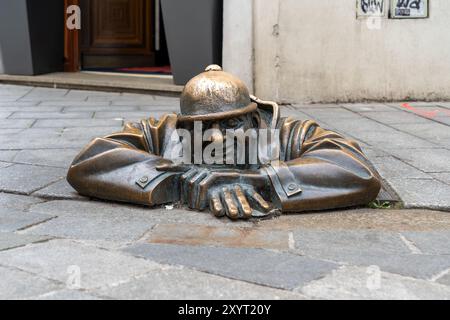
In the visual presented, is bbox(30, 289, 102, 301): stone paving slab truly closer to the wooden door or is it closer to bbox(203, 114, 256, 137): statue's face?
bbox(203, 114, 256, 137): statue's face

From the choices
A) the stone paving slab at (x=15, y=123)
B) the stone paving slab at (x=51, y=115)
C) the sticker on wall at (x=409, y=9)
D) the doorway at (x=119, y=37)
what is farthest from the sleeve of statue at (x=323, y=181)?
the doorway at (x=119, y=37)

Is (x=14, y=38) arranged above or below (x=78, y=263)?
above

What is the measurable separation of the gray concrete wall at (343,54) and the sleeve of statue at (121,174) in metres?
3.91

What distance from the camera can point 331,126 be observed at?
5734 mm

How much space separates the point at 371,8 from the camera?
7.16 m

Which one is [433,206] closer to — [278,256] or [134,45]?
[278,256]

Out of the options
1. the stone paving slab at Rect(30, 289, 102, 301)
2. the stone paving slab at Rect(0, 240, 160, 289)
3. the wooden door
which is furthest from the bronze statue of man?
the wooden door

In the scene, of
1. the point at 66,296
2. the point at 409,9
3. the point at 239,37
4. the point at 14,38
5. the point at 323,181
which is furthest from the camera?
the point at 14,38

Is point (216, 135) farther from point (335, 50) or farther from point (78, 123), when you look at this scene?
point (335, 50)

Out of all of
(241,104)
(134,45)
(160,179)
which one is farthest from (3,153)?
(134,45)

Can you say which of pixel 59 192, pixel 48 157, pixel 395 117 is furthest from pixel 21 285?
pixel 395 117

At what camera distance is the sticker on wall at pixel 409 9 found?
7230 mm

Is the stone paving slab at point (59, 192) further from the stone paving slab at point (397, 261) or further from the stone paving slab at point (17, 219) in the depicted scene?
the stone paving slab at point (397, 261)

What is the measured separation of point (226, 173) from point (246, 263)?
0.83 m
